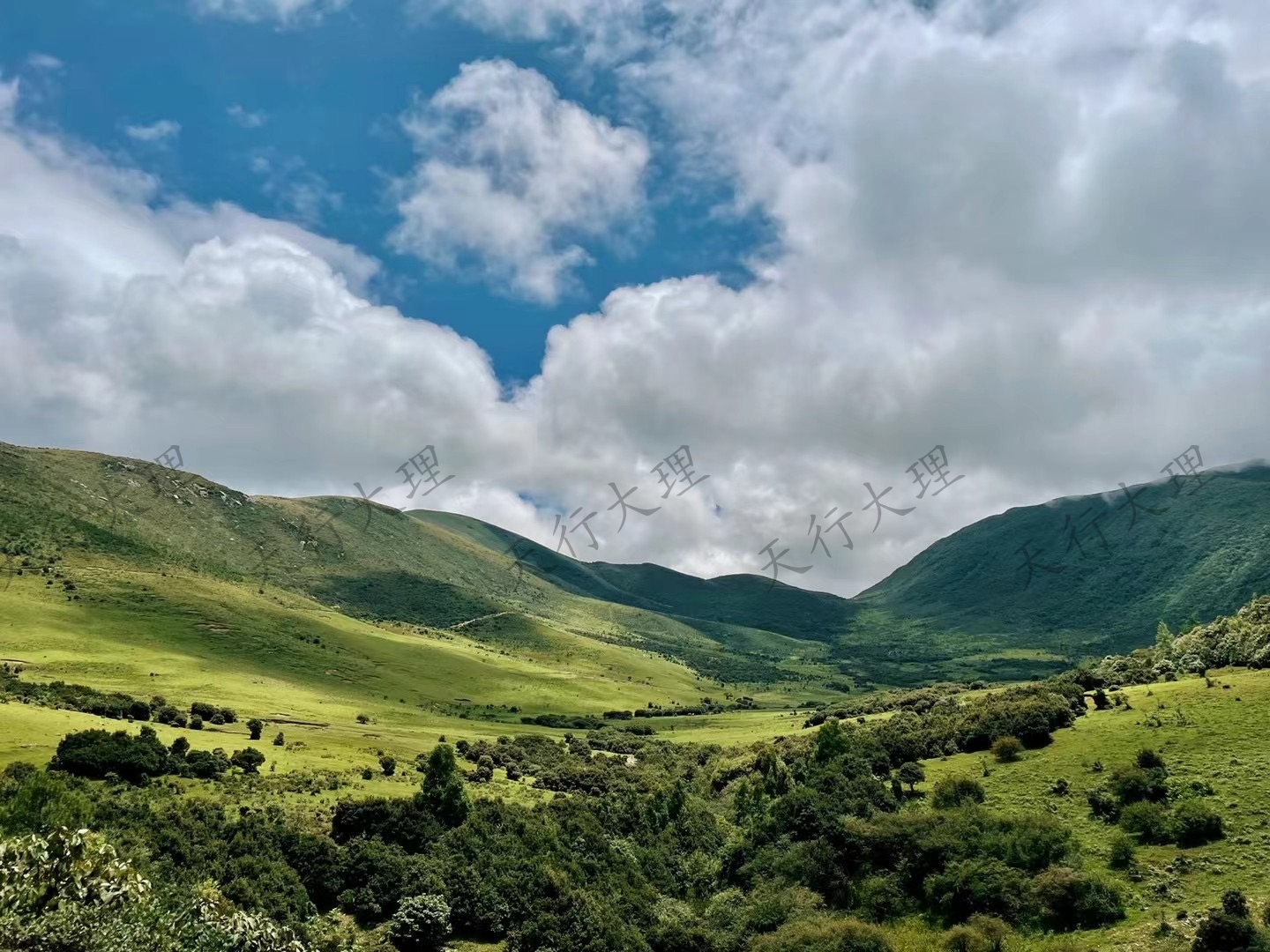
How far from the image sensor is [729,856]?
7550 cm

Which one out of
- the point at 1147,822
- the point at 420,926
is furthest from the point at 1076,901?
the point at 420,926

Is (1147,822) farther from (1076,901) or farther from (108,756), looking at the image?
(108,756)

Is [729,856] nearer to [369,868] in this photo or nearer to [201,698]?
[369,868]

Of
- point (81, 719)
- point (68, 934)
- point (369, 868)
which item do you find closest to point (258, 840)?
point (369, 868)

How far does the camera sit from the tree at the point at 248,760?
75.0 meters

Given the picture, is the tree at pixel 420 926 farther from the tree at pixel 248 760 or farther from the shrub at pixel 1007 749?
the shrub at pixel 1007 749

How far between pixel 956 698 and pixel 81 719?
120 meters

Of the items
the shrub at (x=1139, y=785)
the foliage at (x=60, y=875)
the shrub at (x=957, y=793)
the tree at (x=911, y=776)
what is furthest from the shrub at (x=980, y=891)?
the foliage at (x=60, y=875)

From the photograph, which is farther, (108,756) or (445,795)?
(445,795)

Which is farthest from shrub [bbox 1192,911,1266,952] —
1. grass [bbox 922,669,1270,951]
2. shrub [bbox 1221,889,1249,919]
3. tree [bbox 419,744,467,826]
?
tree [bbox 419,744,467,826]

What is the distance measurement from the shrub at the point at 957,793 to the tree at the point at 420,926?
144 ft

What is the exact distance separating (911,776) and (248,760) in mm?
66115

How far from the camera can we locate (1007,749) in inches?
2990

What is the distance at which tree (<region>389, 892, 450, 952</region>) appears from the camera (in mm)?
55906
